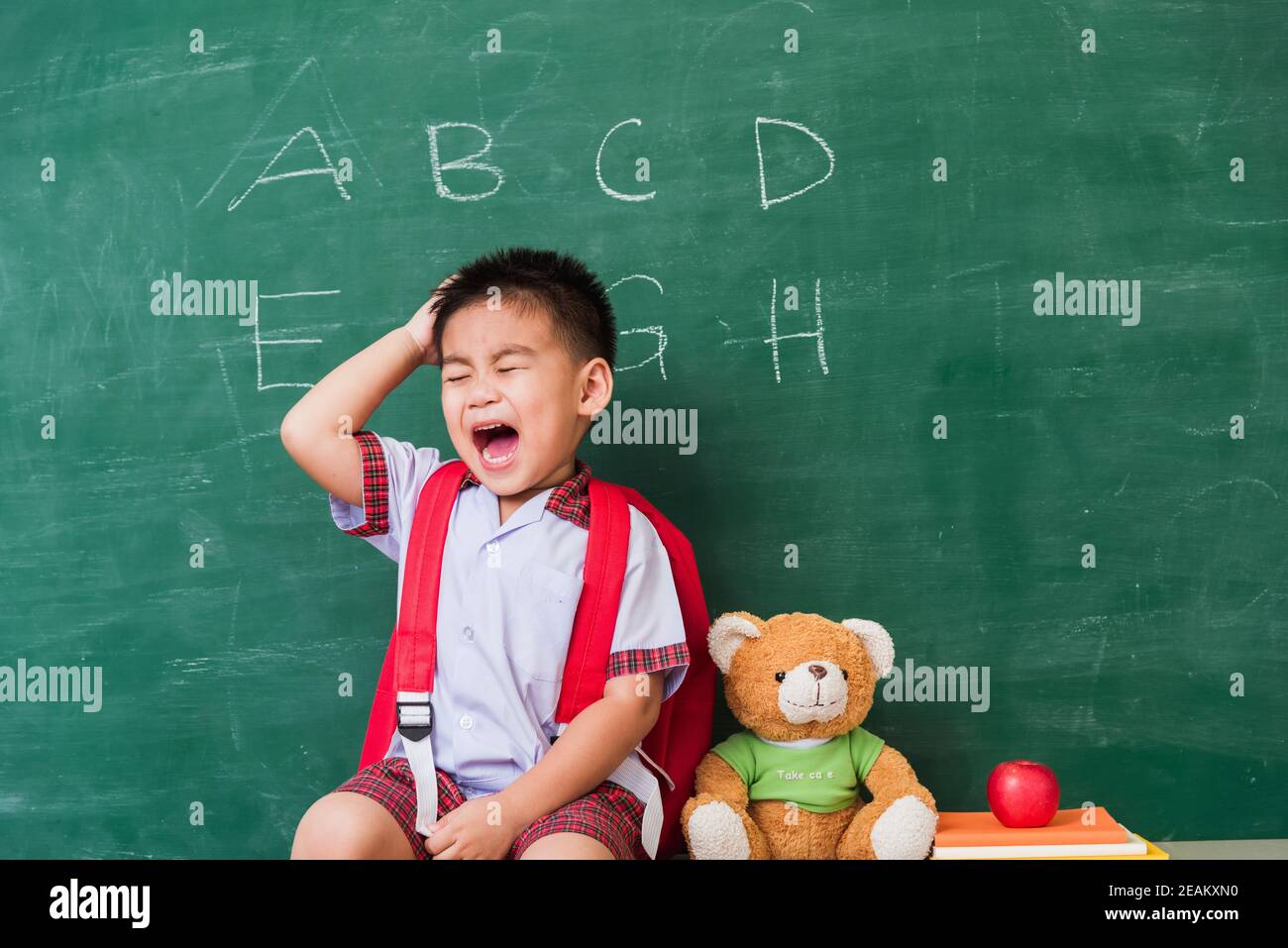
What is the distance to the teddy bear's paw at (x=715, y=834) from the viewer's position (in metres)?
1.39

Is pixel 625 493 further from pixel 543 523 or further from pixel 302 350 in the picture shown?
pixel 302 350

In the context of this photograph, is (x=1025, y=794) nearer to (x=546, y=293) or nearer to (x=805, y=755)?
(x=805, y=755)

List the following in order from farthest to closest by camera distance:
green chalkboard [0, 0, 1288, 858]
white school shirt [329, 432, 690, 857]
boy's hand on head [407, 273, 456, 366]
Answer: green chalkboard [0, 0, 1288, 858], boy's hand on head [407, 273, 456, 366], white school shirt [329, 432, 690, 857]

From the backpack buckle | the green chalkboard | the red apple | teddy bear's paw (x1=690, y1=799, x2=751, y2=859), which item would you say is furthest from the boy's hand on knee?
the red apple

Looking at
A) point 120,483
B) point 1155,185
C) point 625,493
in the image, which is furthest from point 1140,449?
point 120,483

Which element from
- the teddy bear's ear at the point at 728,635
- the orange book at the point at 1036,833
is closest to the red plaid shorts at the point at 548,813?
the teddy bear's ear at the point at 728,635

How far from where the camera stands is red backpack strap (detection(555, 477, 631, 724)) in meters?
1.34

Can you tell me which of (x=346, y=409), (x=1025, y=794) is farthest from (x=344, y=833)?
(x=1025, y=794)

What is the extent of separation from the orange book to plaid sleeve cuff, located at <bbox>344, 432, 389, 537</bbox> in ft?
2.60

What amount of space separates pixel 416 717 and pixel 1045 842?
79cm

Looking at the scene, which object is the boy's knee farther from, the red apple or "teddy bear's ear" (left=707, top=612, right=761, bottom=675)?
the red apple

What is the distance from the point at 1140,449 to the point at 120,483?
1445 mm

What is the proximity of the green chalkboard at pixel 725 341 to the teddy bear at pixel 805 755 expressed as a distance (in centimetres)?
22
